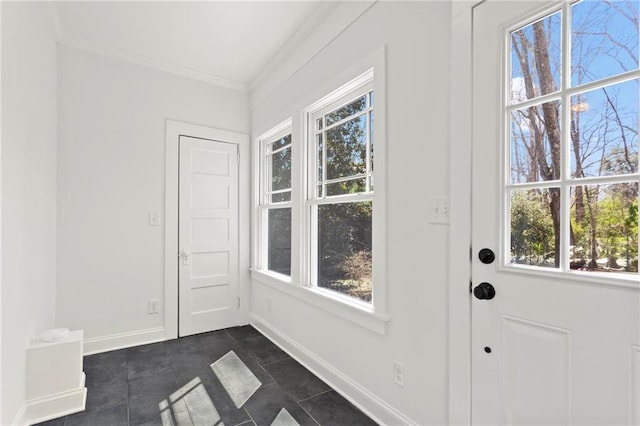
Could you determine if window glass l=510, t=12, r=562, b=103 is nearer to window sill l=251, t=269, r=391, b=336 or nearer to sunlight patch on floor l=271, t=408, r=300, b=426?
window sill l=251, t=269, r=391, b=336

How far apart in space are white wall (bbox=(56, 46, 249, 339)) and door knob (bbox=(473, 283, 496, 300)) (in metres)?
2.83

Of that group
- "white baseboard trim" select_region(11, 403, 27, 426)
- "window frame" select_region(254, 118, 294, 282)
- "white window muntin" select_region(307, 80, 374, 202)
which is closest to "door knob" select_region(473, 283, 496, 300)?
"white window muntin" select_region(307, 80, 374, 202)

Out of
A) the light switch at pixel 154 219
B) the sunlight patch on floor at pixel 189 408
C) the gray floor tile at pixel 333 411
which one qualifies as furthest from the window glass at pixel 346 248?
the light switch at pixel 154 219

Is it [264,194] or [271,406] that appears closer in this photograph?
[271,406]

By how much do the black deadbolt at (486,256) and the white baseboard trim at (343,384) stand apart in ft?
3.09

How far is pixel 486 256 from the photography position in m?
1.29

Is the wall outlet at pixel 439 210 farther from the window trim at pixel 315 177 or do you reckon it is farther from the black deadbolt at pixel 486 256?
the window trim at pixel 315 177

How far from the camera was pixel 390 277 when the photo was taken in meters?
1.75

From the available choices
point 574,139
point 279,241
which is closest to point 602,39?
point 574,139

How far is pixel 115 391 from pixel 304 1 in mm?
2996

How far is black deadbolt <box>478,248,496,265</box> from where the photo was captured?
4.19 ft

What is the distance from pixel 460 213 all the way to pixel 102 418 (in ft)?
7.61

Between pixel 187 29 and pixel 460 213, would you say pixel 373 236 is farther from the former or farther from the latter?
pixel 187 29

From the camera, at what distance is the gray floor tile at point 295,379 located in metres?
2.09
